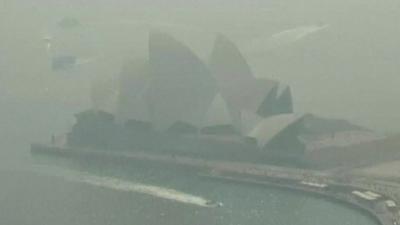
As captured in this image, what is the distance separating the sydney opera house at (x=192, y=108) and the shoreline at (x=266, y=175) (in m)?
0.44

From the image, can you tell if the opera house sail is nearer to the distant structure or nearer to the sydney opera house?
the sydney opera house

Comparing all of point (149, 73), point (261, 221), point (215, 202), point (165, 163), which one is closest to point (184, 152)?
point (165, 163)

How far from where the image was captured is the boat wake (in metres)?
14.3

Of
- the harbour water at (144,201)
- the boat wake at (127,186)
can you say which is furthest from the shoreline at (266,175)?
the boat wake at (127,186)

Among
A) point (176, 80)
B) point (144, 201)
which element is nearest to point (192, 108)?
point (176, 80)

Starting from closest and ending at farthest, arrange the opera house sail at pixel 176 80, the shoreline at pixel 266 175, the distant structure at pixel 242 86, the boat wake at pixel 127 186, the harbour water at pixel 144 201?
the harbour water at pixel 144 201 < the shoreline at pixel 266 175 < the boat wake at pixel 127 186 < the distant structure at pixel 242 86 < the opera house sail at pixel 176 80

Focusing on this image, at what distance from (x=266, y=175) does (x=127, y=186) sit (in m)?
2.30

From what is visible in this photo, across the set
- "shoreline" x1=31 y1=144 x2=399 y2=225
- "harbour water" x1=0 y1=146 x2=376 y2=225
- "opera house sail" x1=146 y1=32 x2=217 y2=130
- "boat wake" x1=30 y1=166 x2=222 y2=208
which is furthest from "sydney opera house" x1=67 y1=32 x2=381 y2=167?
"boat wake" x1=30 y1=166 x2=222 y2=208

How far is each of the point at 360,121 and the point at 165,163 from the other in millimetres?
4838

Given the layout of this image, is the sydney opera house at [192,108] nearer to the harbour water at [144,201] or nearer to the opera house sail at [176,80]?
the opera house sail at [176,80]

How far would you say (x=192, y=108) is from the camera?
18.2 meters

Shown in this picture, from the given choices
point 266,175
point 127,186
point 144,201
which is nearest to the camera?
point 144,201

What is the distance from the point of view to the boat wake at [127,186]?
14.3 metres

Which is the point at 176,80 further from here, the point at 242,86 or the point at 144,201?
the point at 144,201
